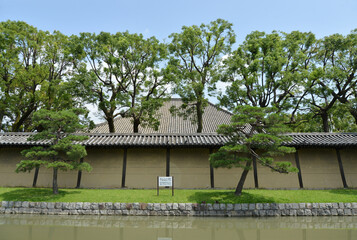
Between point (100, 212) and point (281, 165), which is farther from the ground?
point (281, 165)

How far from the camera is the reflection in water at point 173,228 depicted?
6828mm

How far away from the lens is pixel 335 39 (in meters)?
17.3

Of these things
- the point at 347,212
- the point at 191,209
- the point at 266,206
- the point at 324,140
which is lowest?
the point at 347,212

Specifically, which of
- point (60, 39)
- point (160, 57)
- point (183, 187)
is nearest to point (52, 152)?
point (183, 187)

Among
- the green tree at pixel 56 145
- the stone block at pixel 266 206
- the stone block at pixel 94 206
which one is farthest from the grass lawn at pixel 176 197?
the green tree at pixel 56 145

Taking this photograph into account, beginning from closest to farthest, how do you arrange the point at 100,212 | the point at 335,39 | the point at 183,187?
1. the point at 100,212
2. the point at 183,187
3. the point at 335,39

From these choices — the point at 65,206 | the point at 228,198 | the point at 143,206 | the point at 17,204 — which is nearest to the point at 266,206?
the point at 228,198

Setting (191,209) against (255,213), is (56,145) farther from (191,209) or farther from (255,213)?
(255,213)

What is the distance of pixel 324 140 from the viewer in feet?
46.5

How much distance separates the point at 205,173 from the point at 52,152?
28.0ft

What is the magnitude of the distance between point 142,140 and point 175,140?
210cm

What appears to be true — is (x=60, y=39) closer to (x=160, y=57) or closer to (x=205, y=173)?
(x=160, y=57)

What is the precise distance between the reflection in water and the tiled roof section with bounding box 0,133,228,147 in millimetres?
4872

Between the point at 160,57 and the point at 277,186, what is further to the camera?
the point at 160,57
